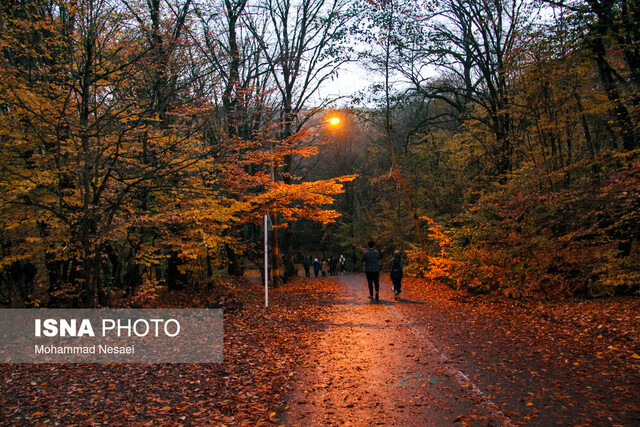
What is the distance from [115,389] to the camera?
5180mm

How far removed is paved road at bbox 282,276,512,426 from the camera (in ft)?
13.3

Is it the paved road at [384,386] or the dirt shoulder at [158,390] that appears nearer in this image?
the paved road at [384,386]

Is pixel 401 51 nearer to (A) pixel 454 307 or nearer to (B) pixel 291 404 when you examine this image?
(A) pixel 454 307

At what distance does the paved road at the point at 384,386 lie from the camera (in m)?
4.06

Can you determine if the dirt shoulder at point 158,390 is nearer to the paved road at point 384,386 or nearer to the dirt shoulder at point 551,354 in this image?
the paved road at point 384,386

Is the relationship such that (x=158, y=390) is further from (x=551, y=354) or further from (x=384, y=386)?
(x=551, y=354)

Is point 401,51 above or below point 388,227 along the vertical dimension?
above

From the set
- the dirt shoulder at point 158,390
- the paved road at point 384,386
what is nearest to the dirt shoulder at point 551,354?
the paved road at point 384,386

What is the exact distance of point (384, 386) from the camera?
493 cm

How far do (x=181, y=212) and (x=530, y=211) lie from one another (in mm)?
9479

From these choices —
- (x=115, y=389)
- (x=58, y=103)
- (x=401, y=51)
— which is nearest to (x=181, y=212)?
(x=58, y=103)

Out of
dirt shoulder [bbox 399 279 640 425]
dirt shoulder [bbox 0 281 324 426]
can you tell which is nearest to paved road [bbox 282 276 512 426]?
dirt shoulder [bbox 399 279 640 425]

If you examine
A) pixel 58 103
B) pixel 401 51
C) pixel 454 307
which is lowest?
pixel 454 307

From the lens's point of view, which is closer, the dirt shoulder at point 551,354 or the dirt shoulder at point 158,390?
the dirt shoulder at point 551,354
